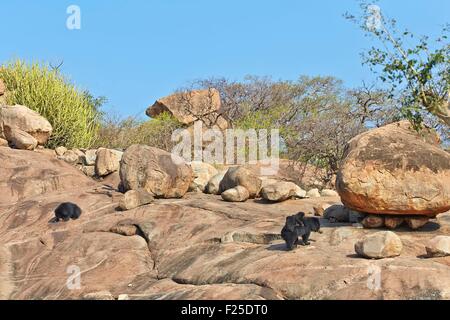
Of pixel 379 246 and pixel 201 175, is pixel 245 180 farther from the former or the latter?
pixel 379 246

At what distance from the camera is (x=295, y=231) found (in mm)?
9039

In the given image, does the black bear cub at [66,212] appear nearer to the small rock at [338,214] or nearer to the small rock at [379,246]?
the small rock at [338,214]

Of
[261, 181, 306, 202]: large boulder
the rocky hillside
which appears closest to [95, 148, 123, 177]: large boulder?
the rocky hillside

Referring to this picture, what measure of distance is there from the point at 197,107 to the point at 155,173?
1296 centimetres

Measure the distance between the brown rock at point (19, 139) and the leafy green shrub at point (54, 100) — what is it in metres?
1.69

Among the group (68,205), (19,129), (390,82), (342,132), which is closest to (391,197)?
(390,82)

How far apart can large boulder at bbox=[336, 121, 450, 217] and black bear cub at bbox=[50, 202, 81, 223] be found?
5.23 m

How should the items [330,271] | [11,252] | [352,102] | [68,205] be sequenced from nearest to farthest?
[330,271]
[11,252]
[68,205]
[352,102]

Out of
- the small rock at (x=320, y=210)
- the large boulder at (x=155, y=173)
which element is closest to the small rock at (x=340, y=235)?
the small rock at (x=320, y=210)

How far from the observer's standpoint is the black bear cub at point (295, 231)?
8.96m

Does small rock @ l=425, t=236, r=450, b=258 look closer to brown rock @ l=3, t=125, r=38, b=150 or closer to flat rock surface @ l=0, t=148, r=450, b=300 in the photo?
flat rock surface @ l=0, t=148, r=450, b=300

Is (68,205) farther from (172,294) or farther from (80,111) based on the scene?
(80,111)

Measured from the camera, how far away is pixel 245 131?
2362cm

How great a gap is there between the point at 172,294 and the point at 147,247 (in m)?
3.19
